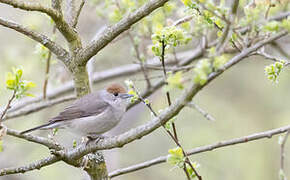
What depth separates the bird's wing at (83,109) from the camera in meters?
4.57

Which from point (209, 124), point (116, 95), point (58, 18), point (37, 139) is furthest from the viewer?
point (209, 124)

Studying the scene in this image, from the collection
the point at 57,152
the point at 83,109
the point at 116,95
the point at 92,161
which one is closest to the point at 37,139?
the point at 57,152

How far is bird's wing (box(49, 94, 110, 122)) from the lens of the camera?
4.57 metres

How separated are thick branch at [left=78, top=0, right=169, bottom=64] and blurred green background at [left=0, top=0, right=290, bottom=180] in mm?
4103

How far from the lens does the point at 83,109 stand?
472 cm

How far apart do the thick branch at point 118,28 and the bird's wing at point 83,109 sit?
1.09 meters

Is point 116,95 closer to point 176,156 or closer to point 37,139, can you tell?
point 37,139

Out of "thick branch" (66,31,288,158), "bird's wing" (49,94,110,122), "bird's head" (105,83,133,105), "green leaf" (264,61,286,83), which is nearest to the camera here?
"thick branch" (66,31,288,158)

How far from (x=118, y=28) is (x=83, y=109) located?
1.64 m

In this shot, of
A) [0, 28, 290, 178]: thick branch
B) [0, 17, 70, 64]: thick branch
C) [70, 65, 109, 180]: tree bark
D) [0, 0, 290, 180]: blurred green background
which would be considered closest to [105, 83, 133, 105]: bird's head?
[70, 65, 109, 180]: tree bark

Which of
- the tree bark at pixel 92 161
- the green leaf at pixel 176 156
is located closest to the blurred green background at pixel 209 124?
the tree bark at pixel 92 161

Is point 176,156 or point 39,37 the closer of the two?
point 176,156

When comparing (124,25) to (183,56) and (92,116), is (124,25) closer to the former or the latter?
(92,116)

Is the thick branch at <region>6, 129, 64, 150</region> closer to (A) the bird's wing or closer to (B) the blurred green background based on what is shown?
(A) the bird's wing
